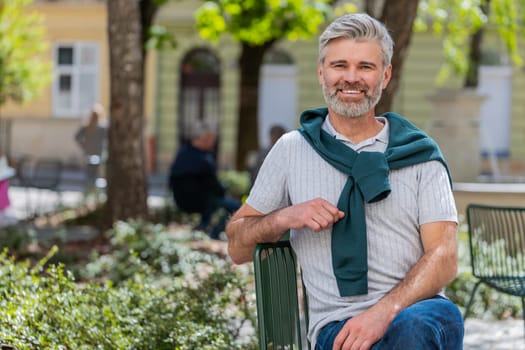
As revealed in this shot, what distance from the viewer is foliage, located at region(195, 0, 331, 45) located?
16500 mm

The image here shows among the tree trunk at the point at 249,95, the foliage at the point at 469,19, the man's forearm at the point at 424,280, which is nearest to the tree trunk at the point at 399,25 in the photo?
the foliage at the point at 469,19

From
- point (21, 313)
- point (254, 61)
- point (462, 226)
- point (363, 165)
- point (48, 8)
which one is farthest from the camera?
point (48, 8)

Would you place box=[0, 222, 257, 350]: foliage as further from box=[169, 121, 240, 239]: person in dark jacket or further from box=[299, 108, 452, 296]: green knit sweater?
box=[169, 121, 240, 239]: person in dark jacket

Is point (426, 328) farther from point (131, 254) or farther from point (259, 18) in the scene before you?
point (259, 18)

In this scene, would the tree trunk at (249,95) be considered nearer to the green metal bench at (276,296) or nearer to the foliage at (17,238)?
the foliage at (17,238)

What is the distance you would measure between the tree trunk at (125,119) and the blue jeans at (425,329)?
27.0ft

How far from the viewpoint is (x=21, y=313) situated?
15.6 feet

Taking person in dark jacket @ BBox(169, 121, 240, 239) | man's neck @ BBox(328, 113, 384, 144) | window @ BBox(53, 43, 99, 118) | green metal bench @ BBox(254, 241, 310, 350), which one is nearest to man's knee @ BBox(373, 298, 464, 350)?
green metal bench @ BBox(254, 241, 310, 350)

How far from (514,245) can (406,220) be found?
351 centimetres

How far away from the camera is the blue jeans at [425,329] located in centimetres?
346

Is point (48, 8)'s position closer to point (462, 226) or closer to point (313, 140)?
point (462, 226)

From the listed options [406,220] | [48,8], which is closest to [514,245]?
[406,220]

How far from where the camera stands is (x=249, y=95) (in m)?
19.6

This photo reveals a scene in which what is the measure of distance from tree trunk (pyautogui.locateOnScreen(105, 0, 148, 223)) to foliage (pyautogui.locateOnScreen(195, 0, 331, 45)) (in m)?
4.59
